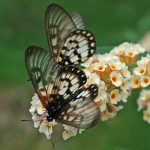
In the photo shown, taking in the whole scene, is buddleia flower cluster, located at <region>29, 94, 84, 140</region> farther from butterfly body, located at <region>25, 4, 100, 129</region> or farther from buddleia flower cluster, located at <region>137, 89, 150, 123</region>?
buddleia flower cluster, located at <region>137, 89, 150, 123</region>

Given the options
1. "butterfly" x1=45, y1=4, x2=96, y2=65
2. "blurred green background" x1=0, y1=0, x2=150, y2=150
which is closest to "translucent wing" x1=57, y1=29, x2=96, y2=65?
"butterfly" x1=45, y1=4, x2=96, y2=65

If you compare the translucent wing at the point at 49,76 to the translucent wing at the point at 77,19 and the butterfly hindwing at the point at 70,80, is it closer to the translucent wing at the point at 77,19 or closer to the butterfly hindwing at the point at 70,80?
the butterfly hindwing at the point at 70,80

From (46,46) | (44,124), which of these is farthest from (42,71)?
(46,46)

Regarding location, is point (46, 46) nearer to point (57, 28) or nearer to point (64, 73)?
point (57, 28)

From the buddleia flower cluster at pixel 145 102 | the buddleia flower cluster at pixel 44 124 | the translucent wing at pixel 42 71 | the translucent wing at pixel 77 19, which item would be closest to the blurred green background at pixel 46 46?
the buddleia flower cluster at pixel 145 102

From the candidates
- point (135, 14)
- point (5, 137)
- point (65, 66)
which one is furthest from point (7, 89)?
point (65, 66)

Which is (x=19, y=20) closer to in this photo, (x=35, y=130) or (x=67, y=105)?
(x=35, y=130)

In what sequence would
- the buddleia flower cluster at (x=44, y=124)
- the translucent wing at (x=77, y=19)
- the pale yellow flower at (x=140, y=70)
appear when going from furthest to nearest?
the translucent wing at (x=77, y=19) → the pale yellow flower at (x=140, y=70) → the buddleia flower cluster at (x=44, y=124)
